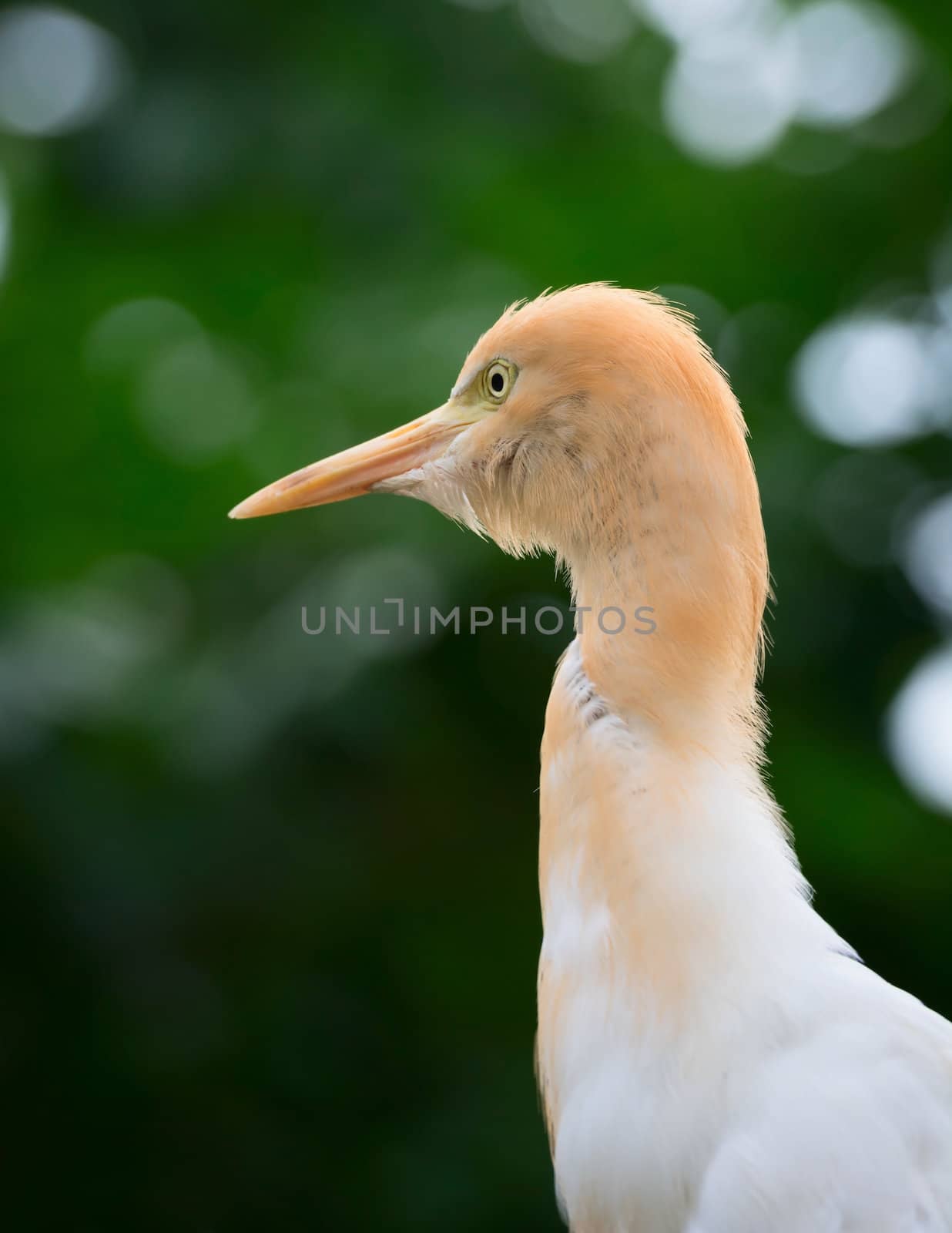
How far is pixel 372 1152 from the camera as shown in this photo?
240cm

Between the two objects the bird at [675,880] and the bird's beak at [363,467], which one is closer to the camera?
the bird at [675,880]

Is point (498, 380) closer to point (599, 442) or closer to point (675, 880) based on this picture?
point (599, 442)

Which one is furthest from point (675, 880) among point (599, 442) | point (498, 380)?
point (498, 380)

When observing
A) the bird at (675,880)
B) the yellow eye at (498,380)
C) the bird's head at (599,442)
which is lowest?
the bird at (675,880)

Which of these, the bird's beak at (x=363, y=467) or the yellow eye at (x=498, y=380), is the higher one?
the yellow eye at (x=498, y=380)

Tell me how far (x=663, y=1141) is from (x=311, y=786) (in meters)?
1.57

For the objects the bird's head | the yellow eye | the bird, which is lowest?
the bird

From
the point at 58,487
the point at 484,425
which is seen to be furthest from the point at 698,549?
the point at 58,487

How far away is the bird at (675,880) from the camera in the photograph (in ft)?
2.92

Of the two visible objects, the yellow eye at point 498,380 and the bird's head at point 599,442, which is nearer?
the bird's head at point 599,442

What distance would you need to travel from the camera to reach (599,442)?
3.31ft

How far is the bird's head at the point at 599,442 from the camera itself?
0.98 meters

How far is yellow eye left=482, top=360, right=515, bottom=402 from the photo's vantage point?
1.09m

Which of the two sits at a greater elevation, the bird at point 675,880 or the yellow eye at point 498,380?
the yellow eye at point 498,380
